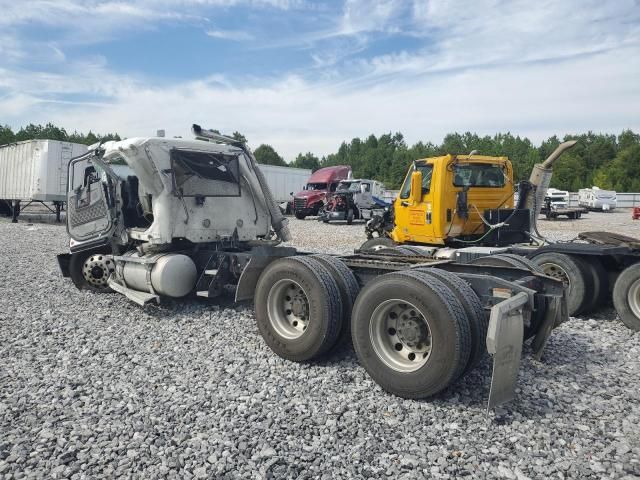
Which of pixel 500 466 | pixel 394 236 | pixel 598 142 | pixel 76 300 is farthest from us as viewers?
pixel 598 142

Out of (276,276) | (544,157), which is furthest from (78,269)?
(544,157)

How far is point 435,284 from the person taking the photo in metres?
4.14

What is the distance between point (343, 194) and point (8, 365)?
21447mm

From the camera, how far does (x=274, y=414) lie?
157 inches

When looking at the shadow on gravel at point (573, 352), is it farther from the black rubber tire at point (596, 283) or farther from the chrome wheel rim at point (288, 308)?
the chrome wheel rim at point (288, 308)

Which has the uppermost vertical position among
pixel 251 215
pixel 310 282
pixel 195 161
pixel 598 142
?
pixel 598 142

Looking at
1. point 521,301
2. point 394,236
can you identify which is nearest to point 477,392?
point 521,301

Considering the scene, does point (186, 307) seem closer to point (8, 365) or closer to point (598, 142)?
point (8, 365)

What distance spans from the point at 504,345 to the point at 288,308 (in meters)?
2.30

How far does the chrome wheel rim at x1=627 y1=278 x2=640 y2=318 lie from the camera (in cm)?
621

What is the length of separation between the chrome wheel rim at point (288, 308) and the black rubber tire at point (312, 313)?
0.17 feet

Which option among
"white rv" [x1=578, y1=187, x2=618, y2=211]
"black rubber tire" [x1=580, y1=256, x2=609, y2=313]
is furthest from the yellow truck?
"white rv" [x1=578, y1=187, x2=618, y2=211]

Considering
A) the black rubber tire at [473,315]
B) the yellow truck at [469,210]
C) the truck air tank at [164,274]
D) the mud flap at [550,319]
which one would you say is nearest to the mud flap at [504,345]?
the black rubber tire at [473,315]

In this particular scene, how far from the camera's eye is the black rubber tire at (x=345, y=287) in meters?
4.95
